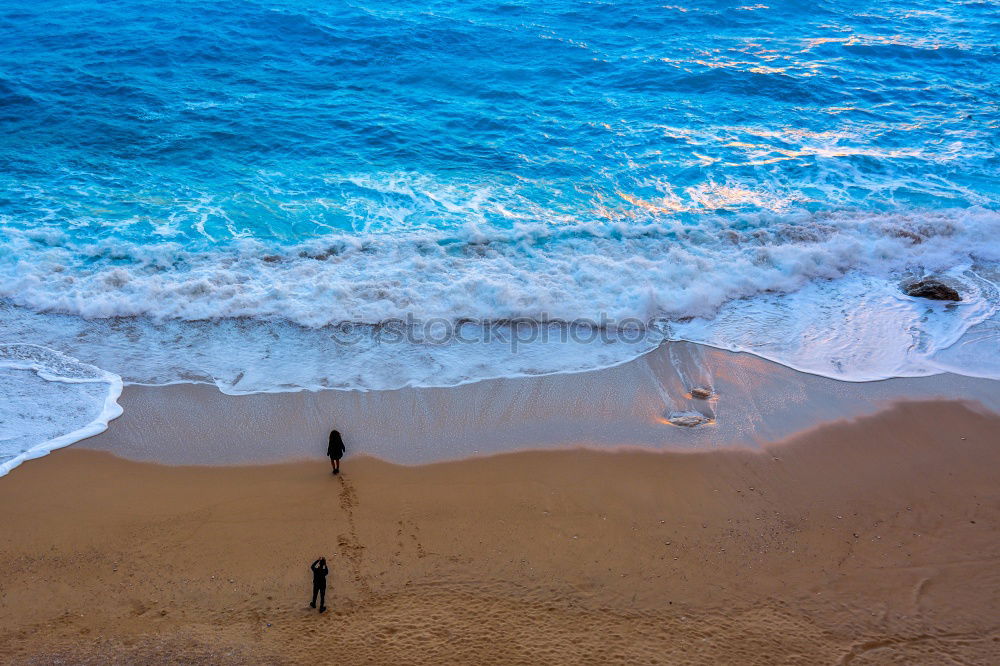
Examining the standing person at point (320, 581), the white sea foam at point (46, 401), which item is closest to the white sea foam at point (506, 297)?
the white sea foam at point (46, 401)

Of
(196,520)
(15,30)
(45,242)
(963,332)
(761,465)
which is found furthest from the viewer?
(15,30)

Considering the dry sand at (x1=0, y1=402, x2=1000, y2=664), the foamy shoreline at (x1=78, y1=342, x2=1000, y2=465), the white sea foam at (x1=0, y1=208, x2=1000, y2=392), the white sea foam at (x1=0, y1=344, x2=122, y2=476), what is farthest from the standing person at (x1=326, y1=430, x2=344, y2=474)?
the white sea foam at (x1=0, y1=344, x2=122, y2=476)

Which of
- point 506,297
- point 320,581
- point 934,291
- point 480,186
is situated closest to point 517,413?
point 506,297

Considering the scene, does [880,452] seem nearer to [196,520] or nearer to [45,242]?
[196,520]

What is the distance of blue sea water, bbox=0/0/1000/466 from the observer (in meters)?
13.7

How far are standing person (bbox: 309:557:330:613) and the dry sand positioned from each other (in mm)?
158

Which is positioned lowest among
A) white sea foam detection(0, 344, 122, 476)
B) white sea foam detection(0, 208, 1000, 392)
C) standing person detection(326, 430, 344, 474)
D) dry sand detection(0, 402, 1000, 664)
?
dry sand detection(0, 402, 1000, 664)

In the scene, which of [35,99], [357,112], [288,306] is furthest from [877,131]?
[35,99]

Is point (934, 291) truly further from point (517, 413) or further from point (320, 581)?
point (320, 581)

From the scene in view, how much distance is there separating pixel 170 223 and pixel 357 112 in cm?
903

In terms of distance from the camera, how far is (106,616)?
8.09m

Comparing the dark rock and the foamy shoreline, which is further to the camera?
the dark rock

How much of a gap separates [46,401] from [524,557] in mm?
9054

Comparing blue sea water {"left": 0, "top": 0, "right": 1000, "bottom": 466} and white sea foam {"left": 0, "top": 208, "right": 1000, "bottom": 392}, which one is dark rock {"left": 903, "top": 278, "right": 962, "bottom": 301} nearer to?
white sea foam {"left": 0, "top": 208, "right": 1000, "bottom": 392}
